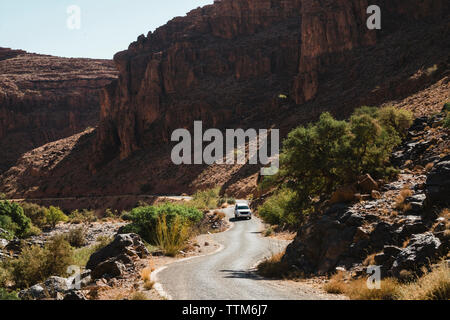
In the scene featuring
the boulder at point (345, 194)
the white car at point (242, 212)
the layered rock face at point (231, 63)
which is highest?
the layered rock face at point (231, 63)

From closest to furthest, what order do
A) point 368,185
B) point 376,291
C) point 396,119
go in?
point 376,291, point 368,185, point 396,119

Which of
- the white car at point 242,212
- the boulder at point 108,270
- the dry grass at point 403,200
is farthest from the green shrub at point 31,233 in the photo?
the dry grass at point 403,200

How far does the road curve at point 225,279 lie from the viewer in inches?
336

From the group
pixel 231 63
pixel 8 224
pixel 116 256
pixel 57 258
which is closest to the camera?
pixel 116 256

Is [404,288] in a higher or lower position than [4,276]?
higher

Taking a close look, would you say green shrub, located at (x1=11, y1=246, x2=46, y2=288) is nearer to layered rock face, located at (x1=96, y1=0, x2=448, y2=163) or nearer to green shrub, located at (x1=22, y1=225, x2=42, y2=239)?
green shrub, located at (x1=22, y1=225, x2=42, y2=239)

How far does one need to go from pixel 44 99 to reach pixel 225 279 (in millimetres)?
122863

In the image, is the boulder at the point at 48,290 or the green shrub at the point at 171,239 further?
the green shrub at the point at 171,239

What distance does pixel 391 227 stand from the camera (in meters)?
10.2

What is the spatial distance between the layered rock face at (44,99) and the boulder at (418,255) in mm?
104286

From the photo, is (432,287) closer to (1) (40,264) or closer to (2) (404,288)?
(2) (404,288)

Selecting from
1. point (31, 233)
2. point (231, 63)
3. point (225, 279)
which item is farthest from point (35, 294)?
point (231, 63)

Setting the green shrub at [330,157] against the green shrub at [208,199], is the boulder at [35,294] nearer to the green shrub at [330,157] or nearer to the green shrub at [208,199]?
the green shrub at [330,157]

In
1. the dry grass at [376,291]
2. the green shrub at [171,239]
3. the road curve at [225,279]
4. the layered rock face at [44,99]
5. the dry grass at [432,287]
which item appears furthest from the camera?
the layered rock face at [44,99]
